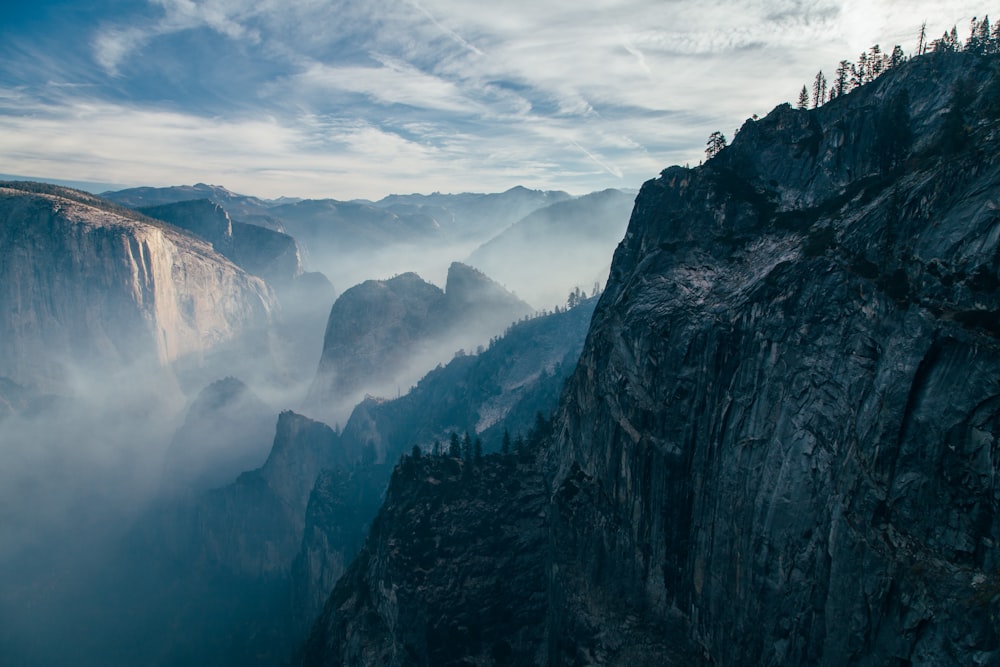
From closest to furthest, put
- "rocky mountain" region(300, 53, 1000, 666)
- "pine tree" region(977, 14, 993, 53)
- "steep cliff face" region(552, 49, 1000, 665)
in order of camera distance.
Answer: "steep cliff face" region(552, 49, 1000, 665)
"rocky mountain" region(300, 53, 1000, 666)
"pine tree" region(977, 14, 993, 53)

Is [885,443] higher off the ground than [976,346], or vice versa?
[976,346]

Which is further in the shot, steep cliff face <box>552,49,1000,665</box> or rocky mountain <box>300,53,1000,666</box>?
rocky mountain <box>300,53,1000,666</box>

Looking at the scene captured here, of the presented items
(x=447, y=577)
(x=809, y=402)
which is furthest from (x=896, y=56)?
(x=447, y=577)

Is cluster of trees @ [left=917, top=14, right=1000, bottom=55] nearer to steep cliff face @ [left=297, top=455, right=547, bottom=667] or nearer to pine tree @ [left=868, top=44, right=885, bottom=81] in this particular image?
pine tree @ [left=868, top=44, right=885, bottom=81]

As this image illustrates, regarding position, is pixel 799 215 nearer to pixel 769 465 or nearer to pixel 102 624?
pixel 769 465

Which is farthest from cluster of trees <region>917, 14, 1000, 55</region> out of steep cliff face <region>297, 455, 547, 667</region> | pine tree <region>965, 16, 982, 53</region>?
steep cliff face <region>297, 455, 547, 667</region>

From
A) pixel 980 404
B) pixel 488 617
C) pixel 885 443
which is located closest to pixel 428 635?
pixel 488 617
